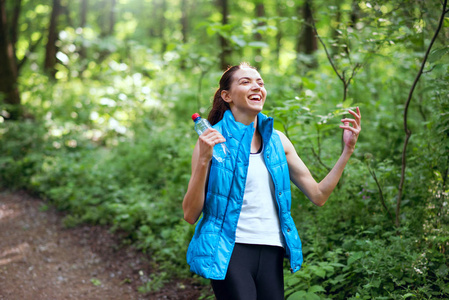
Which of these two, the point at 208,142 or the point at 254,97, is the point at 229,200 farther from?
the point at 254,97

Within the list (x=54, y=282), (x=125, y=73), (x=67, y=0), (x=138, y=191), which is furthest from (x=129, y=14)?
(x=54, y=282)

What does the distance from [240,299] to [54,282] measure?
3.36 meters

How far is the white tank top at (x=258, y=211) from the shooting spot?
7.68 ft

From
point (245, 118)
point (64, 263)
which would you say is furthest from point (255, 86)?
point (64, 263)

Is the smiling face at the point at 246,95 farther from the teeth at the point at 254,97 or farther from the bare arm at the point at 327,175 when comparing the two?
the bare arm at the point at 327,175

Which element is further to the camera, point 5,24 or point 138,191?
point 5,24

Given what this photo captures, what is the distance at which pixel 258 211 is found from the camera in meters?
2.38

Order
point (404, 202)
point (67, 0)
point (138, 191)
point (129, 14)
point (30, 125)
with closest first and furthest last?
1. point (404, 202)
2. point (138, 191)
3. point (30, 125)
4. point (67, 0)
5. point (129, 14)

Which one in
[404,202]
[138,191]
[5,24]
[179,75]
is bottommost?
[138,191]

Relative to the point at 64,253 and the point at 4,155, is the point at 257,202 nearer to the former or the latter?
the point at 64,253

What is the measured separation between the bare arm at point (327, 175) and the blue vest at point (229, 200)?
15 cm

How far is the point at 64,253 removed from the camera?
550cm

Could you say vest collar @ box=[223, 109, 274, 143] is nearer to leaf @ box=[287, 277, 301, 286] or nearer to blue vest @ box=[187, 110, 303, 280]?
blue vest @ box=[187, 110, 303, 280]

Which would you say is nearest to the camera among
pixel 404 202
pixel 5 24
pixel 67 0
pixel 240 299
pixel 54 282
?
pixel 240 299
